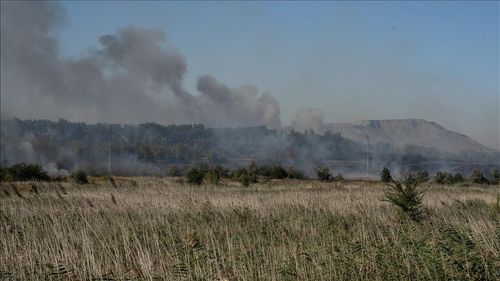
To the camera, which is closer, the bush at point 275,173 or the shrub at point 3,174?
the shrub at point 3,174

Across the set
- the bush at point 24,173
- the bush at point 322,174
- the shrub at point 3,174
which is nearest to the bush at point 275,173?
the bush at point 322,174

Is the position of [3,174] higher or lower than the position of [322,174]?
higher

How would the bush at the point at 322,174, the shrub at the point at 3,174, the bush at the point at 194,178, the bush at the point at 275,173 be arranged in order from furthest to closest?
the bush at the point at 275,173
the bush at the point at 322,174
the shrub at the point at 3,174
the bush at the point at 194,178

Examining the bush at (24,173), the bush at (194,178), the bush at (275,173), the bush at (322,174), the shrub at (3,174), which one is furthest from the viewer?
the bush at (275,173)

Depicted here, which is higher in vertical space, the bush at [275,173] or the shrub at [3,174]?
the shrub at [3,174]

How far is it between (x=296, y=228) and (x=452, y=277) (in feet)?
18.6

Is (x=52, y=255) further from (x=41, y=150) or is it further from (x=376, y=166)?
(x=376, y=166)

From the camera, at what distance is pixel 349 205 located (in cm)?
1795

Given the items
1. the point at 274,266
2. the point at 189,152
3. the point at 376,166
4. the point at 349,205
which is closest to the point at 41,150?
the point at 189,152

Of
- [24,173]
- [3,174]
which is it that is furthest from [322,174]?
[3,174]

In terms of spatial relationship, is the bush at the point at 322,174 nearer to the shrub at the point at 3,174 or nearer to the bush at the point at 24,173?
the bush at the point at 24,173

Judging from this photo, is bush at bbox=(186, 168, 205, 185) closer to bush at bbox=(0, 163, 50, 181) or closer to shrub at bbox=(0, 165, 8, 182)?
bush at bbox=(0, 163, 50, 181)

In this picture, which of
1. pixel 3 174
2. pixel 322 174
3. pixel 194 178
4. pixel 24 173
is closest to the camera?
pixel 194 178

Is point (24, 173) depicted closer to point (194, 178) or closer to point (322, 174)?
point (194, 178)
